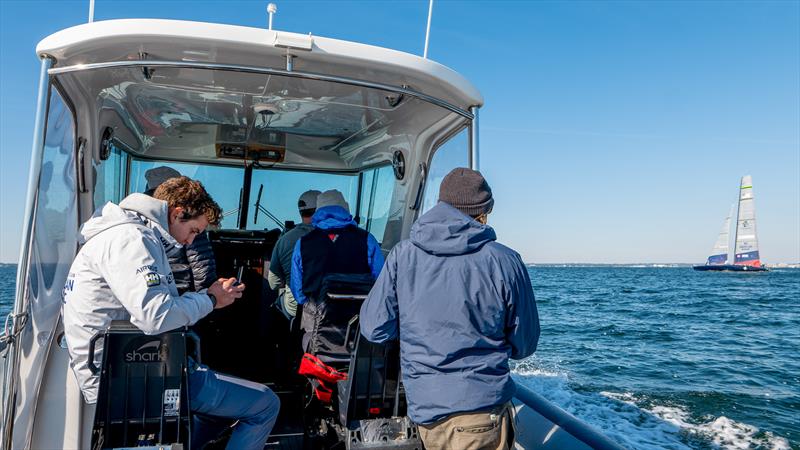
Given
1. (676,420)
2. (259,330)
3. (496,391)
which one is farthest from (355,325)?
(676,420)

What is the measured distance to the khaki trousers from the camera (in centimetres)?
224

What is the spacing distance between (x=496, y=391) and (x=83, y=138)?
3.27 m

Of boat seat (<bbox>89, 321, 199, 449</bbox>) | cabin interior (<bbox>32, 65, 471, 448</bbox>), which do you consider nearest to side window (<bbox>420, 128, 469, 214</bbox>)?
cabin interior (<bbox>32, 65, 471, 448</bbox>)

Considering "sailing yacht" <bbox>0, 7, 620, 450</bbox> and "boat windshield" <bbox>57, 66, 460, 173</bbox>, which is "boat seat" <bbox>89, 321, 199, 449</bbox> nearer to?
"sailing yacht" <bbox>0, 7, 620, 450</bbox>

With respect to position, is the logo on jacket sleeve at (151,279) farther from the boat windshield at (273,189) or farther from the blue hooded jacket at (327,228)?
the boat windshield at (273,189)

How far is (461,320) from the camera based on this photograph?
2.18 m

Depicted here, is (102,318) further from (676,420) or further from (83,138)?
(676,420)

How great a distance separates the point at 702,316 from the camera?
945 inches

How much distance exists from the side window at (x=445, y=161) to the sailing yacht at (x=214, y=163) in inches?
1.0

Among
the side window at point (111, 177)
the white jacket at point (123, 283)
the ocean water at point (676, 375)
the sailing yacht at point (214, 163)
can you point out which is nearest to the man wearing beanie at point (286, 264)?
the sailing yacht at point (214, 163)

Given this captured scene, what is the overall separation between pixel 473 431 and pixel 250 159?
4882mm

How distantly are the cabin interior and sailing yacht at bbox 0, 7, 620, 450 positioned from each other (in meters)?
0.02

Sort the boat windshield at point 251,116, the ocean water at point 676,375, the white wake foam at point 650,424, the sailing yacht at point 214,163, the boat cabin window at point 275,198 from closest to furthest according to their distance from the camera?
1. the sailing yacht at point 214,163
2. the boat windshield at point 251,116
3. the boat cabin window at point 275,198
4. the white wake foam at point 650,424
5. the ocean water at point 676,375

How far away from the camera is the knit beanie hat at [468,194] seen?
7.70 feet
